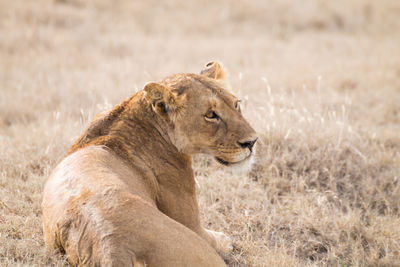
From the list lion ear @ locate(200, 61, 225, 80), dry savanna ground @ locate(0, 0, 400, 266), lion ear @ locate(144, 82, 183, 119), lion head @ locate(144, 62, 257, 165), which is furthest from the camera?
dry savanna ground @ locate(0, 0, 400, 266)

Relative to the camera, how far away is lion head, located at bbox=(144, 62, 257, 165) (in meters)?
3.24

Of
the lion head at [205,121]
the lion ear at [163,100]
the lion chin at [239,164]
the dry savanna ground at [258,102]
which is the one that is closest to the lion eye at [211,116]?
the lion head at [205,121]

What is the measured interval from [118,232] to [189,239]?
43 centimetres

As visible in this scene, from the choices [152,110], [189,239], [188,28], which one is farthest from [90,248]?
[188,28]

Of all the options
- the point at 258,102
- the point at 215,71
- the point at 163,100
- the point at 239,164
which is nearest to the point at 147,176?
the point at 163,100

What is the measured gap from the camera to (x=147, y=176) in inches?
124

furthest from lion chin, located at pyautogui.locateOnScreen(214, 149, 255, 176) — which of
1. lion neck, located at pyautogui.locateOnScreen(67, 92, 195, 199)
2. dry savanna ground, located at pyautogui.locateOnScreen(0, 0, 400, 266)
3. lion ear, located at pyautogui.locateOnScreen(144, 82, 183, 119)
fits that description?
dry savanna ground, located at pyautogui.locateOnScreen(0, 0, 400, 266)

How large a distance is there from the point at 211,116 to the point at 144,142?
51 cm

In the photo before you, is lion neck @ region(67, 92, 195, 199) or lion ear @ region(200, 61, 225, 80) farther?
lion ear @ region(200, 61, 225, 80)

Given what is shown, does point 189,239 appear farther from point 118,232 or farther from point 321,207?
point 321,207

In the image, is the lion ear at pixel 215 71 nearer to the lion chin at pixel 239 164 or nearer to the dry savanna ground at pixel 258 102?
the lion chin at pixel 239 164

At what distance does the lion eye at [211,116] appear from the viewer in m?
3.27

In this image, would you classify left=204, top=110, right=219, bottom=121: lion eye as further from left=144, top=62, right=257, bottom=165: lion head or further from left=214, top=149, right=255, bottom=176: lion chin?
left=214, top=149, right=255, bottom=176: lion chin

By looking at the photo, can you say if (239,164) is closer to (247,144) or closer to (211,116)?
(247,144)
